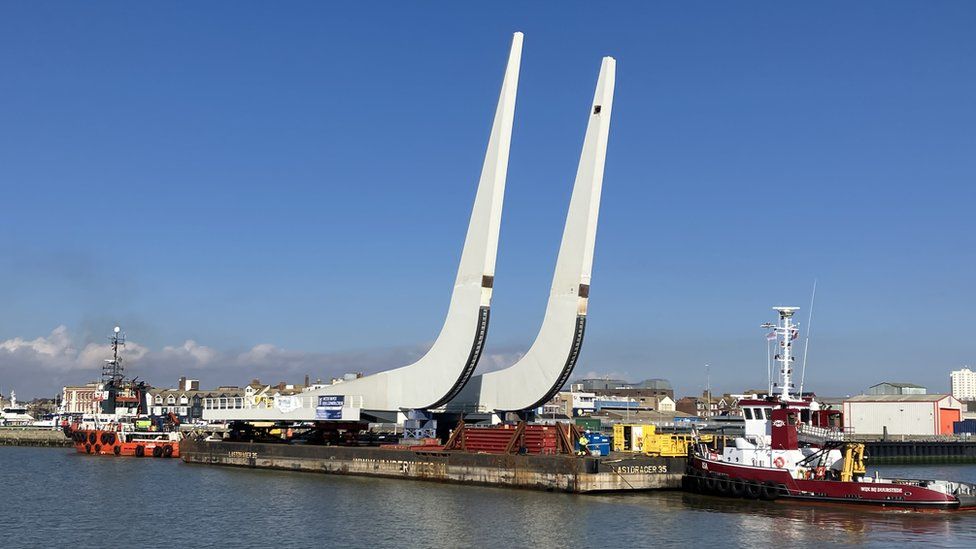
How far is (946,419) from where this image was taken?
289 feet

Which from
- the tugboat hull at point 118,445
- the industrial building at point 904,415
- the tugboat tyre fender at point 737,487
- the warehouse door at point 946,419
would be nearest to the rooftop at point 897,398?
the industrial building at point 904,415

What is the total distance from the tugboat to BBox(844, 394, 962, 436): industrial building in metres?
60.0

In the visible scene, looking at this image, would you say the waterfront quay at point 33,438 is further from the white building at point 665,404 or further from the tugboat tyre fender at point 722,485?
the white building at point 665,404

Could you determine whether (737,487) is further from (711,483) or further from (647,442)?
(647,442)

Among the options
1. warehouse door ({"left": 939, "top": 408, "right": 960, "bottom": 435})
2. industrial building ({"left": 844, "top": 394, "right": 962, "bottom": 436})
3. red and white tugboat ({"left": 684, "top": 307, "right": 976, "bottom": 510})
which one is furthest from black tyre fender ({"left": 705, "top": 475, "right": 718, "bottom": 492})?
warehouse door ({"left": 939, "top": 408, "right": 960, "bottom": 435})

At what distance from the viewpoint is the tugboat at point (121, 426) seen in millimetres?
68812

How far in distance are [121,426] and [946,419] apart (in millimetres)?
70948

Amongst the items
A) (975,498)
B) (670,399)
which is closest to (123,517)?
(975,498)

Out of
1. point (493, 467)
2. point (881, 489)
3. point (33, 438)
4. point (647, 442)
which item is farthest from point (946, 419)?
point (33, 438)

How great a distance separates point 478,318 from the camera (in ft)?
147

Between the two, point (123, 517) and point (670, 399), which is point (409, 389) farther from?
point (670, 399)

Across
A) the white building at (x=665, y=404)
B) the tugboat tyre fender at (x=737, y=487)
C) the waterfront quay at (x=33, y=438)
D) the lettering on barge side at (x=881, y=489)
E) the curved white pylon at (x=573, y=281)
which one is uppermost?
the curved white pylon at (x=573, y=281)

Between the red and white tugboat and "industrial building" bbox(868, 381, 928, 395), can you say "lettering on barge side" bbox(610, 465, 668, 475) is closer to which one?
the red and white tugboat

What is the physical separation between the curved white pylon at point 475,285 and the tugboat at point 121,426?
29.0 meters
